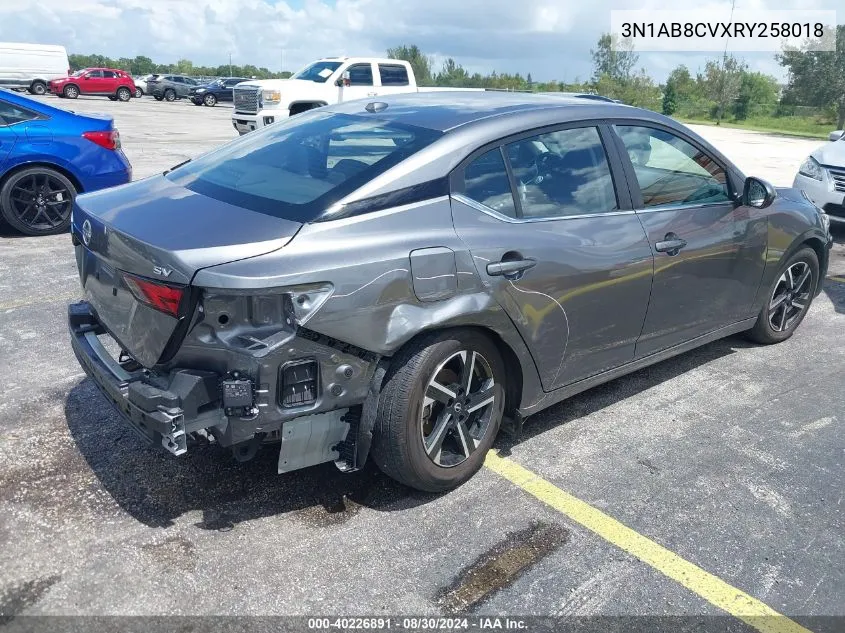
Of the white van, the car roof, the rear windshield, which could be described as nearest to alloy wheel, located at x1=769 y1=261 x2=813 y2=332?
the car roof

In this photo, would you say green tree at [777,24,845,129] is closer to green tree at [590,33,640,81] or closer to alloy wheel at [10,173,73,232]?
green tree at [590,33,640,81]

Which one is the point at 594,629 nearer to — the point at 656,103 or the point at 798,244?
the point at 798,244

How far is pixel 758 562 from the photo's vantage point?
2936 millimetres

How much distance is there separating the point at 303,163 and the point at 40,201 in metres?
5.23

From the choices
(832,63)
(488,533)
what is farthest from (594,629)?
(832,63)

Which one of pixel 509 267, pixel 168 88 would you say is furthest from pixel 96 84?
pixel 509 267

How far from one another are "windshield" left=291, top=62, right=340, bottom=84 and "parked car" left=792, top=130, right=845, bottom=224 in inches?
462

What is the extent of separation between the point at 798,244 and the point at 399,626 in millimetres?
3888

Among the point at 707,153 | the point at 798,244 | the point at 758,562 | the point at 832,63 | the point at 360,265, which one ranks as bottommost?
the point at 758,562

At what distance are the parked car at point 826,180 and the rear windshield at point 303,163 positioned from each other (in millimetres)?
7100

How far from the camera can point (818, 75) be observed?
137ft

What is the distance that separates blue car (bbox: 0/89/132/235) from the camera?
7.16m

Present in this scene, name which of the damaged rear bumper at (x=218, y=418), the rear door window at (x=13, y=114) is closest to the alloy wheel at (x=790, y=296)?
the damaged rear bumper at (x=218, y=418)

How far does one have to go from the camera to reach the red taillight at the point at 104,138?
7.42 m
